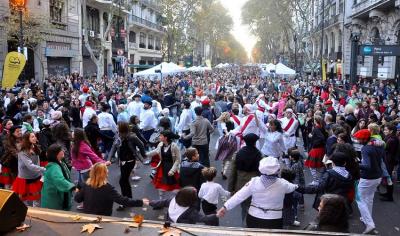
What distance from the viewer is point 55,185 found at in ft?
17.8

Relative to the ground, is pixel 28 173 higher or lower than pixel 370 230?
higher

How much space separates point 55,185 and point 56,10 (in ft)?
93.2

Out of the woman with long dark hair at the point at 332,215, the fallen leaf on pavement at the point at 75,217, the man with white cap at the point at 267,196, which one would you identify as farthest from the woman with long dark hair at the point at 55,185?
the woman with long dark hair at the point at 332,215

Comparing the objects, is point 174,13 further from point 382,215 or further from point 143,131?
point 382,215

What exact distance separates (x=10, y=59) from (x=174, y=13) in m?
31.1

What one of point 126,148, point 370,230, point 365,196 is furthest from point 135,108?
point 370,230

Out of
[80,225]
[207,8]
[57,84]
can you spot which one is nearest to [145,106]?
[80,225]

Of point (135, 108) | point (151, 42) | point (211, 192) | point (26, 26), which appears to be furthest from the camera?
point (151, 42)

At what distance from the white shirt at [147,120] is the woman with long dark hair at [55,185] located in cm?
Result: 578

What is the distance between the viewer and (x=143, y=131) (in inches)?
452

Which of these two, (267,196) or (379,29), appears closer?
(267,196)

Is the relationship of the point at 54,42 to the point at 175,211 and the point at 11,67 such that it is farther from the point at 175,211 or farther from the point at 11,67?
the point at 175,211

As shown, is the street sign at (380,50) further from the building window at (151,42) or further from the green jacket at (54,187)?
the building window at (151,42)

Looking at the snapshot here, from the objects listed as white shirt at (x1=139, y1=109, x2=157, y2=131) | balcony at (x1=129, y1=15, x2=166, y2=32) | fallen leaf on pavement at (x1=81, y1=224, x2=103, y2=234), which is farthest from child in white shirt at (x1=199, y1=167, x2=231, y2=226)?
balcony at (x1=129, y1=15, x2=166, y2=32)
